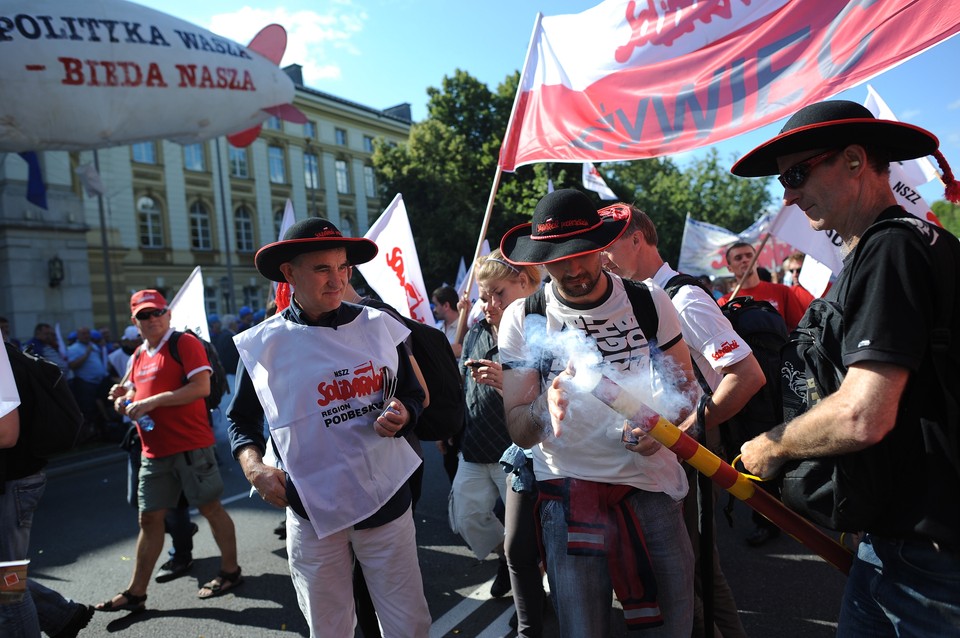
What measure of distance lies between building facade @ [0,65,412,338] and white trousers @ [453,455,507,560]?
1503cm

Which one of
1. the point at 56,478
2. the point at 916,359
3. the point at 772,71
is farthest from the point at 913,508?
the point at 56,478

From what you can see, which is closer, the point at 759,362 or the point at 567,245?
the point at 567,245

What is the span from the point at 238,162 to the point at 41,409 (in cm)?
3336

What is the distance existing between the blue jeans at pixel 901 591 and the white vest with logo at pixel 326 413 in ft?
5.50

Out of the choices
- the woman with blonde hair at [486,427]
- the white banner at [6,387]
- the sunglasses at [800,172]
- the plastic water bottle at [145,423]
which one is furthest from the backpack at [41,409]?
the sunglasses at [800,172]

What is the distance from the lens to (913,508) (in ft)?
4.89

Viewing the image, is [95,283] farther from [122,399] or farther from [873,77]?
[873,77]

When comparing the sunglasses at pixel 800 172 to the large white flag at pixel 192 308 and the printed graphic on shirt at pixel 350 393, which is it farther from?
the large white flag at pixel 192 308

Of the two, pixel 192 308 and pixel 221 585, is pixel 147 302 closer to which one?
pixel 192 308

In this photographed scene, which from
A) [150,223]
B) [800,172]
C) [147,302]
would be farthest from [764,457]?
[150,223]

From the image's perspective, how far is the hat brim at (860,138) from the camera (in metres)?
1.61

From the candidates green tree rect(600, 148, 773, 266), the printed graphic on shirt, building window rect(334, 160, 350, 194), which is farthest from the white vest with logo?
building window rect(334, 160, 350, 194)

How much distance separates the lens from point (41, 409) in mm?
3064

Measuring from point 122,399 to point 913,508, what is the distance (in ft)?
15.1
